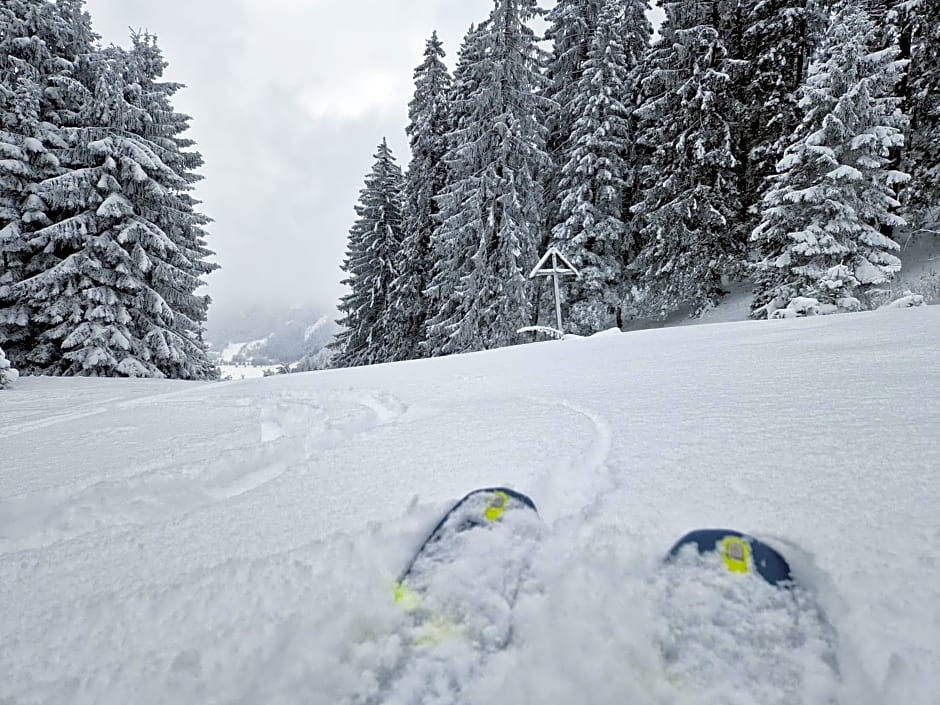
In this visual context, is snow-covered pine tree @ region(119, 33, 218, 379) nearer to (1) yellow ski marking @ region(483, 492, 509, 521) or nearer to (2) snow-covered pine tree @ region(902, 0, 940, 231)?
(1) yellow ski marking @ region(483, 492, 509, 521)

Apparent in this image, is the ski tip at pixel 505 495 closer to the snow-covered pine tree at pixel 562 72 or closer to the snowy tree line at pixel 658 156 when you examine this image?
the snowy tree line at pixel 658 156

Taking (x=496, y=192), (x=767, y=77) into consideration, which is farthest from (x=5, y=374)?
(x=767, y=77)

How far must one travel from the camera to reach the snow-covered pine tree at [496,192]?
38.0ft

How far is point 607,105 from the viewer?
482 inches

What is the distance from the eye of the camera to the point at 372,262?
16.5 metres

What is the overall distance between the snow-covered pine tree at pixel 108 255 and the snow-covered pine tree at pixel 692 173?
12191mm

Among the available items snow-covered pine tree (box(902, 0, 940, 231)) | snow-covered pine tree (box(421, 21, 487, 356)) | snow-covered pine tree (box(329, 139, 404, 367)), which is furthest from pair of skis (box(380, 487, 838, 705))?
snow-covered pine tree (box(329, 139, 404, 367))

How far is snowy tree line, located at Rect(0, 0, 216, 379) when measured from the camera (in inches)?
339

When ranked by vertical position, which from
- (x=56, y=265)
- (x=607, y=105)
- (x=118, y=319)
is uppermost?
(x=607, y=105)

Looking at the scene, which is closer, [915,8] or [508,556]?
[508,556]

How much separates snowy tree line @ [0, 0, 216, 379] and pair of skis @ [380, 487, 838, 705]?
10128 mm

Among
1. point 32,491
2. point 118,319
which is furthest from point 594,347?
point 118,319

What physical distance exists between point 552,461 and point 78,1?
1530 cm

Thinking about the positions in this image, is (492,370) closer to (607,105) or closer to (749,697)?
(749,697)
